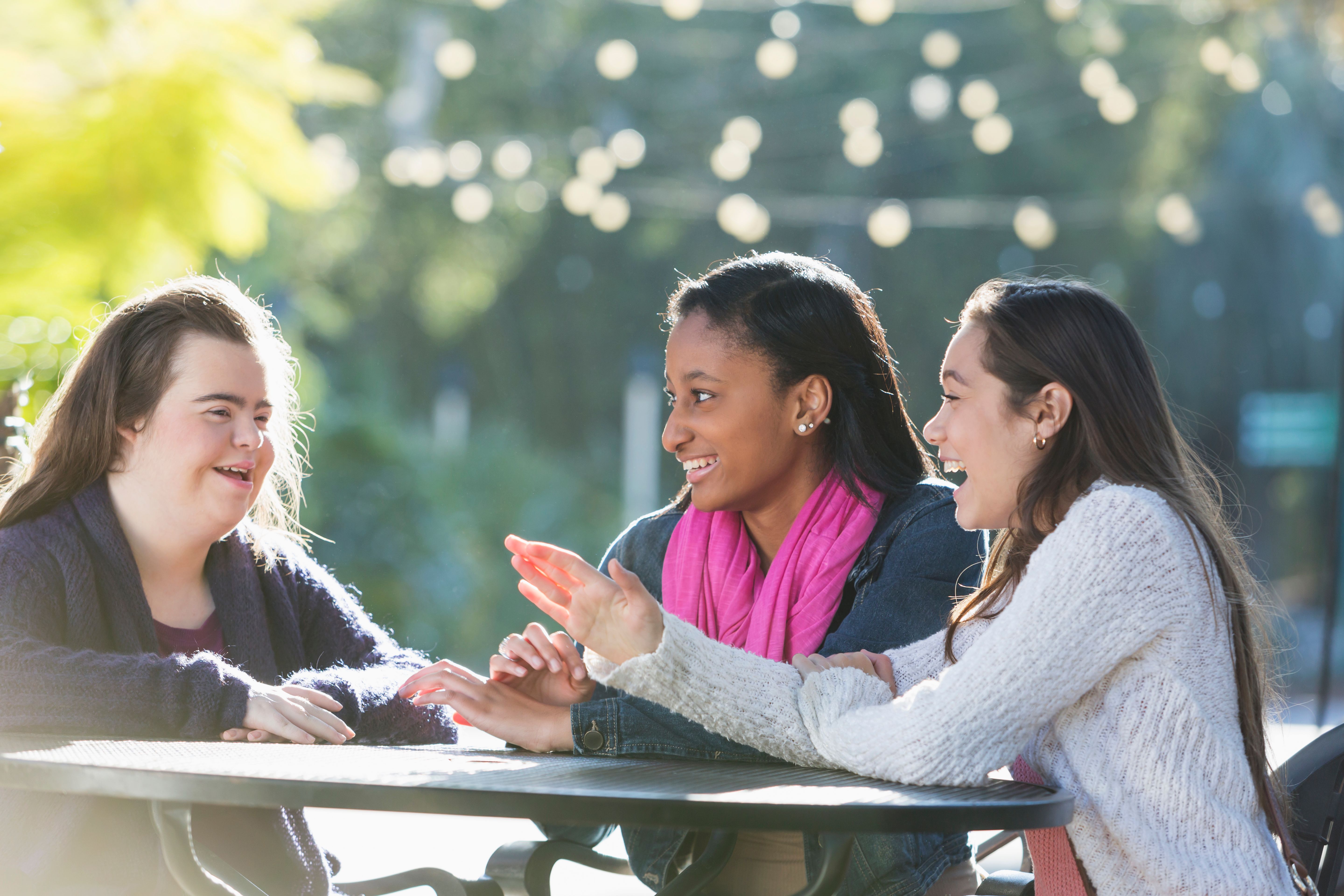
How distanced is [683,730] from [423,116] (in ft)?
33.9

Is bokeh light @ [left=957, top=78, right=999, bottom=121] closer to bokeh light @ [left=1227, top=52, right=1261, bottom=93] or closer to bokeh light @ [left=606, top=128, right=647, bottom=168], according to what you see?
bokeh light @ [left=1227, top=52, right=1261, bottom=93]

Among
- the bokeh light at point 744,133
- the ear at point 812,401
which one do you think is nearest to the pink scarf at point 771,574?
the ear at point 812,401

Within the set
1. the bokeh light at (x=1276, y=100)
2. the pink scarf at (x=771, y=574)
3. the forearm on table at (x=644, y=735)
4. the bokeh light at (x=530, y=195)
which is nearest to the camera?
the forearm on table at (x=644, y=735)

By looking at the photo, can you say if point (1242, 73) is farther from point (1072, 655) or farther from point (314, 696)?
point (314, 696)

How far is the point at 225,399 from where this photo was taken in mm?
1857

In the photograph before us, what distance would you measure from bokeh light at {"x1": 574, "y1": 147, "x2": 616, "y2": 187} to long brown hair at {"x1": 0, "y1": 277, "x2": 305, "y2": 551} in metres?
5.14

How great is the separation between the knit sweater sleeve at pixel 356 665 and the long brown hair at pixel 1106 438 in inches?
34.0

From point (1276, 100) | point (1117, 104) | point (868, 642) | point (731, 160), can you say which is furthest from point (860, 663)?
point (1276, 100)

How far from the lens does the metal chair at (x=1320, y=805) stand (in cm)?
160

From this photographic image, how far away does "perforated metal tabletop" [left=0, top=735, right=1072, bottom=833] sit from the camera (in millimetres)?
1142

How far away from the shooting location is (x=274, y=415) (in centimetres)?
200

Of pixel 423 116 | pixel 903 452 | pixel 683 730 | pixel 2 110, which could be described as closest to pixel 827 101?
pixel 423 116

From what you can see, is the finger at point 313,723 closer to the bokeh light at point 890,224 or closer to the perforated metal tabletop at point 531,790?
the perforated metal tabletop at point 531,790

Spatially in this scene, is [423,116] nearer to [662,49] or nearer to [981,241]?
[662,49]
